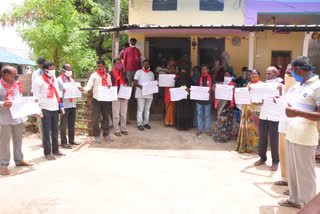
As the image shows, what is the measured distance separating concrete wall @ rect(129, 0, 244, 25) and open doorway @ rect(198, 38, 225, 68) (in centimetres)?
85

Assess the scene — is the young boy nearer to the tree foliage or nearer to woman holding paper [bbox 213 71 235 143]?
woman holding paper [bbox 213 71 235 143]

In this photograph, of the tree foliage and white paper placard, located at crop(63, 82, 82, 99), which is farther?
the tree foliage

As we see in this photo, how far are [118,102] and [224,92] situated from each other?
304 cm

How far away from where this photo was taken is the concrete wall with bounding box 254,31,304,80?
11.6 metres

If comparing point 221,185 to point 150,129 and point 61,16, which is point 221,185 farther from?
point 61,16

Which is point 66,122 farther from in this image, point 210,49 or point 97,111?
point 210,49

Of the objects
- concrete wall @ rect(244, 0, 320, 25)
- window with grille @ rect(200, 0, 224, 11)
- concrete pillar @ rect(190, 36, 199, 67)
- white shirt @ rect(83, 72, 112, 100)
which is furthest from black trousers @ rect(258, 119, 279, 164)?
window with grille @ rect(200, 0, 224, 11)

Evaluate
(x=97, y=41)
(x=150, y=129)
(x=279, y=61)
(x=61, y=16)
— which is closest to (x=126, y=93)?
(x=150, y=129)

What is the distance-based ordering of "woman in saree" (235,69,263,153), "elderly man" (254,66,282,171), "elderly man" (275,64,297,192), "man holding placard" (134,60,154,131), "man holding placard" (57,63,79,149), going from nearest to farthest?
1. "elderly man" (275,64,297,192)
2. "elderly man" (254,66,282,171)
3. "woman in saree" (235,69,263,153)
4. "man holding placard" (57,63,79,149)
5. "man holding placard" (134,60,154,131)

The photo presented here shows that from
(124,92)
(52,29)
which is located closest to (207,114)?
(124,92)

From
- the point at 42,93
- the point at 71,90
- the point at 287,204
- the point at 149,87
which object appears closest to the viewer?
the point at 287,204

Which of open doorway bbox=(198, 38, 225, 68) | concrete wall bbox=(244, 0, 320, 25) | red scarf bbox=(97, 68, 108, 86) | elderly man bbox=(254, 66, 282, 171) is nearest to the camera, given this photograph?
elderly man bbox=(254, 66, 282, 171)

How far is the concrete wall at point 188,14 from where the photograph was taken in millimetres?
10812

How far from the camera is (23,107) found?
16.0 ft
